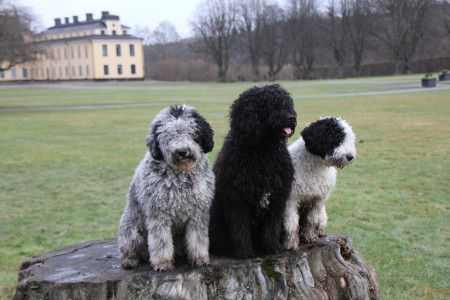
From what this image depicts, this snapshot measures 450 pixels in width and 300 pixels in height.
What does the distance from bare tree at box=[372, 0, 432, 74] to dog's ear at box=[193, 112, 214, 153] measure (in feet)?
269

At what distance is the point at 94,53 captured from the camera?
107 m

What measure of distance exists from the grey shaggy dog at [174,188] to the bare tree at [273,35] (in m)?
94.5

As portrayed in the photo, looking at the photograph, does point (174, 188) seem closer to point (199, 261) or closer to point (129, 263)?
point (199, 261)

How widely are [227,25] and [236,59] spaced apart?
11050mm

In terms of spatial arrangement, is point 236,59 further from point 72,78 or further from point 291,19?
point 72,78

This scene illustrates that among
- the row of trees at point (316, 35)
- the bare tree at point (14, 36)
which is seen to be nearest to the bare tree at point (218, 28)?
the row of trees at point (316, 35)

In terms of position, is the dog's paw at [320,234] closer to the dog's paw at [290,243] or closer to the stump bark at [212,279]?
the stump bark at [212,279]

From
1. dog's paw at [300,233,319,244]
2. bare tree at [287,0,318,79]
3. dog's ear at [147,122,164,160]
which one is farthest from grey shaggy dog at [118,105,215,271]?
bare tree at [287,0,318,79]

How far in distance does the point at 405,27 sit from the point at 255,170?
83.6m

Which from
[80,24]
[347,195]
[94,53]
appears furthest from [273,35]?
[347,195]

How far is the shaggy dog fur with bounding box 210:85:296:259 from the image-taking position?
12.1ft

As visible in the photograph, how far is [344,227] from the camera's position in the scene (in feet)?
27.3

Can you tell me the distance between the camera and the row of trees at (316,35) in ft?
266

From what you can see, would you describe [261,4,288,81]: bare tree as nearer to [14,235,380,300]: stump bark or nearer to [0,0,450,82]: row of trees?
[0,0,450,82]: row of trees
